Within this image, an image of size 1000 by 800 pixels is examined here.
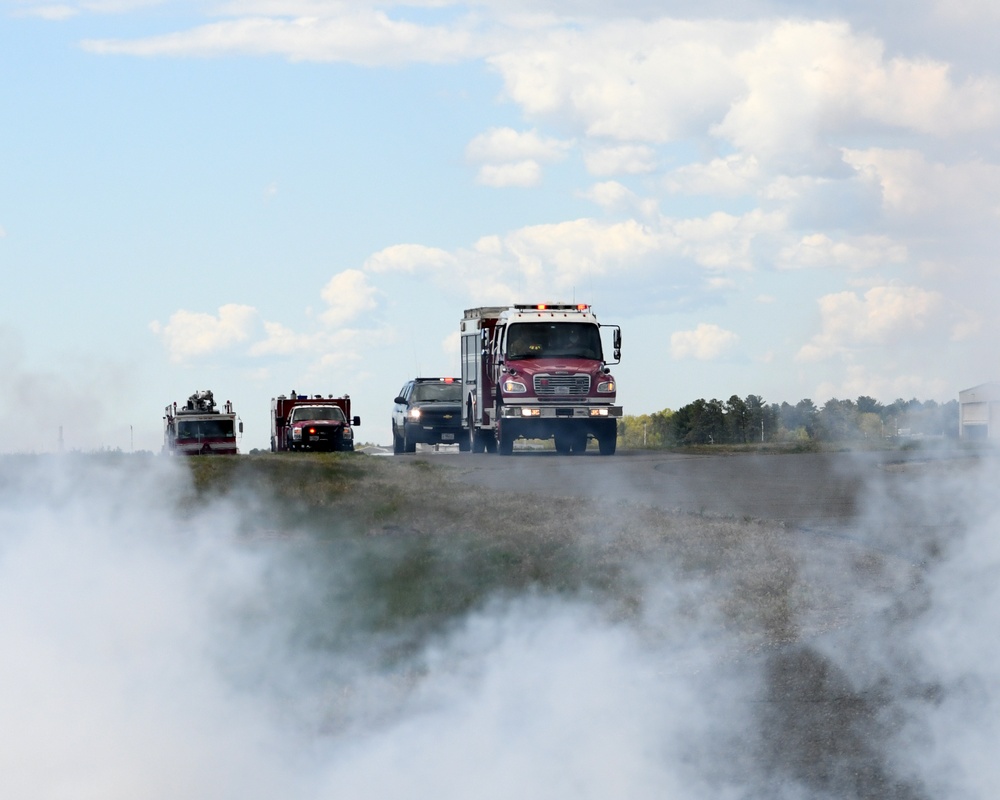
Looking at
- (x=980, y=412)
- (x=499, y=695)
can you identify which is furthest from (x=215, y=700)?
(x=980, y=412)

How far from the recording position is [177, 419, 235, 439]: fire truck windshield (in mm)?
47875

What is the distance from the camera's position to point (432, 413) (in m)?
42.1

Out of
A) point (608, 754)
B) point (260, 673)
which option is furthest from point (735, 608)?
point (260, 673)

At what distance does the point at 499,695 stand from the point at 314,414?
38.3 metres

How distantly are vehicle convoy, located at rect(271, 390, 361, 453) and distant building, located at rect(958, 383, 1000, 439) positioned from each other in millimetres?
43308

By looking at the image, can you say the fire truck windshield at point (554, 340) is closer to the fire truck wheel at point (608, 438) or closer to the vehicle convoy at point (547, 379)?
the vehicle convoy at point (547, 379)

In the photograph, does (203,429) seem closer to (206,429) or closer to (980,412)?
(206,429)

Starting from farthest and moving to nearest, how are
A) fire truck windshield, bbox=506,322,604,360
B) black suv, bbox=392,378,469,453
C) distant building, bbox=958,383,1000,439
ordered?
1. black suv, bbox=392,378,469,453
2. fire truck windshield, bbox=506,322,604,360
3. distant building, bbox=958,383,1000,439

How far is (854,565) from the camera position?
14273 mm

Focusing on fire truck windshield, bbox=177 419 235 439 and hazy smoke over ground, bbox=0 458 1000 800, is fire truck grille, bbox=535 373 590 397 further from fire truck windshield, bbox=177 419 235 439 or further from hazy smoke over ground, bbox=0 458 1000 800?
fire truck windshield, bbox=177 419 235 439

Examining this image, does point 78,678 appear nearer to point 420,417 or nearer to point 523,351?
point 523,351

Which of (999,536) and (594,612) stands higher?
(999,536)

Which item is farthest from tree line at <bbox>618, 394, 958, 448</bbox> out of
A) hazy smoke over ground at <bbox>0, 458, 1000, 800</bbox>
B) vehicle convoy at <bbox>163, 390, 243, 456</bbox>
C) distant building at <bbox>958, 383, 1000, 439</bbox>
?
vehicle convoy at <bbox>163, 390, 243, 456</bbox>

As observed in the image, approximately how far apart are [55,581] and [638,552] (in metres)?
6.83
